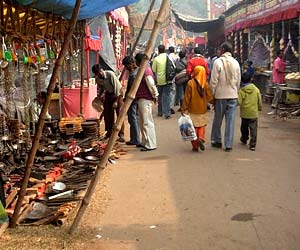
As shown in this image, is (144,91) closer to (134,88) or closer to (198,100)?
(198,100)

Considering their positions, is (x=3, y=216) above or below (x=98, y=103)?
below

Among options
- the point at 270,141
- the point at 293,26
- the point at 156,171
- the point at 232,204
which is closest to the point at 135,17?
the point at 293,26

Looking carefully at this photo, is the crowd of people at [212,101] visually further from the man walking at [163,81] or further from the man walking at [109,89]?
the man walking at [163,81]

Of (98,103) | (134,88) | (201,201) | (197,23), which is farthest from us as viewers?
(197,23)

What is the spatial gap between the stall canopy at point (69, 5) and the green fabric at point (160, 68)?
3659 millimetres

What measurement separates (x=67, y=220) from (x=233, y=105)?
422 centimetres

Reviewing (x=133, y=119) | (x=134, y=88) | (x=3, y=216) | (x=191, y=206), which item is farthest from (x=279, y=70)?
(x=3, y=216)

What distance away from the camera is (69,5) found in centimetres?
734

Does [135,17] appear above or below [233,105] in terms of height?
above

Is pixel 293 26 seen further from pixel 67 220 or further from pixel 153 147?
pixel 67 220

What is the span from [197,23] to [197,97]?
20.8 meters

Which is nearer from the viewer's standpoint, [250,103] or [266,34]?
[250,103]

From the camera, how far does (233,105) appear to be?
27.3 feet

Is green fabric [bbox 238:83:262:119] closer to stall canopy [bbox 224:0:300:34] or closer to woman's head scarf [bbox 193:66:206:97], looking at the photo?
woman's head scarf [bbox 193:66:206:97]
